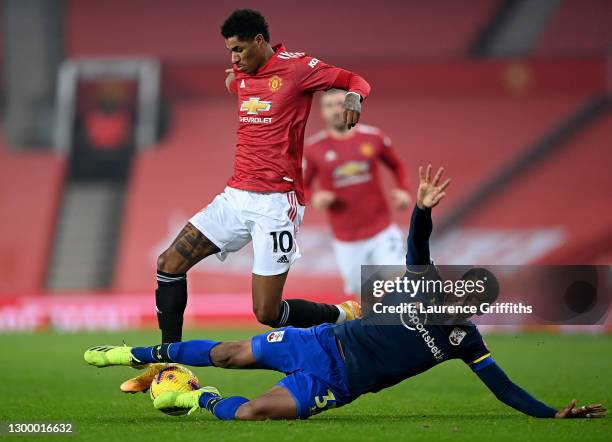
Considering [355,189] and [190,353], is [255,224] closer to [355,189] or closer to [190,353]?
[190,353]

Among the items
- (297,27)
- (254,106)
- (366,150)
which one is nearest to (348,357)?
(254,106)

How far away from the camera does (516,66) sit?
74.6 feet

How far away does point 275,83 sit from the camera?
298 inches

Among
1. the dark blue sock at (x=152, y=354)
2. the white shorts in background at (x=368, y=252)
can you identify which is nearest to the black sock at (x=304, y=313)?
the dark blue sock at (x=152, y=354)

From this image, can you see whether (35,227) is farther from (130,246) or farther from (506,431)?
(506,431)

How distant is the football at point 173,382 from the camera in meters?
6.89

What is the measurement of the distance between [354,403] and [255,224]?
4.82ft

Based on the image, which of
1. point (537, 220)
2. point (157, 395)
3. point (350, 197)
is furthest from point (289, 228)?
point (537, 220)

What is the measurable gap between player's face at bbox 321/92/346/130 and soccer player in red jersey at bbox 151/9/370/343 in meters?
2.87

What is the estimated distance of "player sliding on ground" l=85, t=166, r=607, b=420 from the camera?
6.31 metres

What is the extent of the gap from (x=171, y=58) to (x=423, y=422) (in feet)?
58.1

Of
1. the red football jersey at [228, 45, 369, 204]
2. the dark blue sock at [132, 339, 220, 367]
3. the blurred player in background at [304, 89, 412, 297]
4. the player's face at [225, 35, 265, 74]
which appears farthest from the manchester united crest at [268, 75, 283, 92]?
the blurred player in background at [304, 89, 412, 297]

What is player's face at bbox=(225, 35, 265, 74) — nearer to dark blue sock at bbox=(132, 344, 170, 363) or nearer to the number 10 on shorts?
the number 10 on shorts

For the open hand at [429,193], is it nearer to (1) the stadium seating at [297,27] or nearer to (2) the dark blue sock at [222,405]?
(2) the dark blue sock at [222,405]
